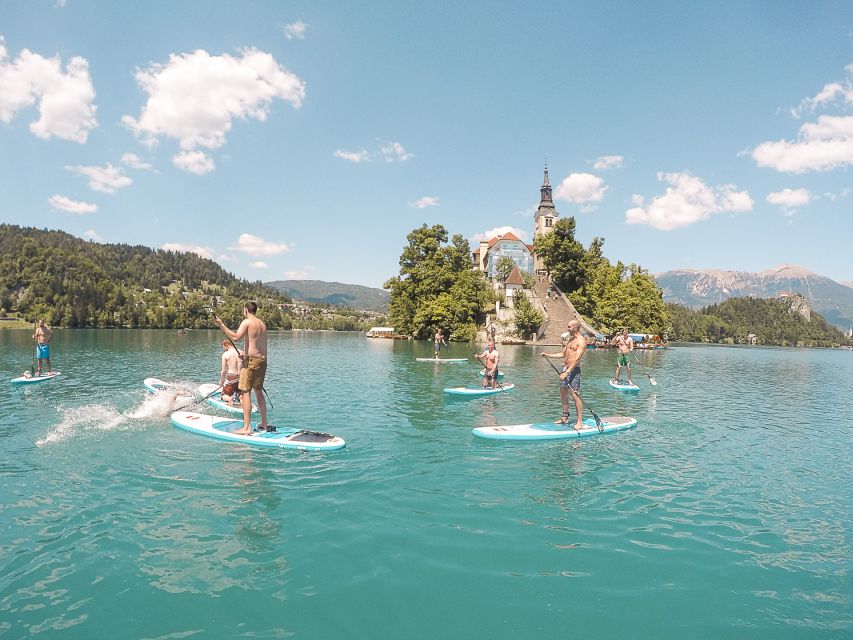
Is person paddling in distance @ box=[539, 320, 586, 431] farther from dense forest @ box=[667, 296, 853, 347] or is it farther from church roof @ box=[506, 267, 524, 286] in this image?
dense forest @ box=[667, 296, 853, 347]

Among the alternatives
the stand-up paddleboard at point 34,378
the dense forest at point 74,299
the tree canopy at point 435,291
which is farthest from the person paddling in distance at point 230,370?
the dense forest at point 74,299

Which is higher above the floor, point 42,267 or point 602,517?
point 42,267

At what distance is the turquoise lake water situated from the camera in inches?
217

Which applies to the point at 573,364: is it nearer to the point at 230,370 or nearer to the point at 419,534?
the point at 419,534

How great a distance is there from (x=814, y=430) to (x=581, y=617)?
16.5 meters

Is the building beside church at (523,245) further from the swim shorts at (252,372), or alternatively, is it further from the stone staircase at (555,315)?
the swim shorts at (252,372)

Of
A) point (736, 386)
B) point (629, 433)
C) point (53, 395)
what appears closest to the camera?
point (629, 433)

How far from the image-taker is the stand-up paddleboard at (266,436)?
12.0 m

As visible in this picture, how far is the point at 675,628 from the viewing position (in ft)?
17.7

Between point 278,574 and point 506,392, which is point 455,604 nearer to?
point 278,574

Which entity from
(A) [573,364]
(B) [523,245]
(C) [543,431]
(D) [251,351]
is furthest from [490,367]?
(B) [523,245]

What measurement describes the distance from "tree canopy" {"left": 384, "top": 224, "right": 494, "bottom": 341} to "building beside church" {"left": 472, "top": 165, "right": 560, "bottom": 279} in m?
28.2

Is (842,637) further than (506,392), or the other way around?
(506,392)

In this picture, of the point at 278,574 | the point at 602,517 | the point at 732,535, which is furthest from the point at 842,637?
the point at 278,574
